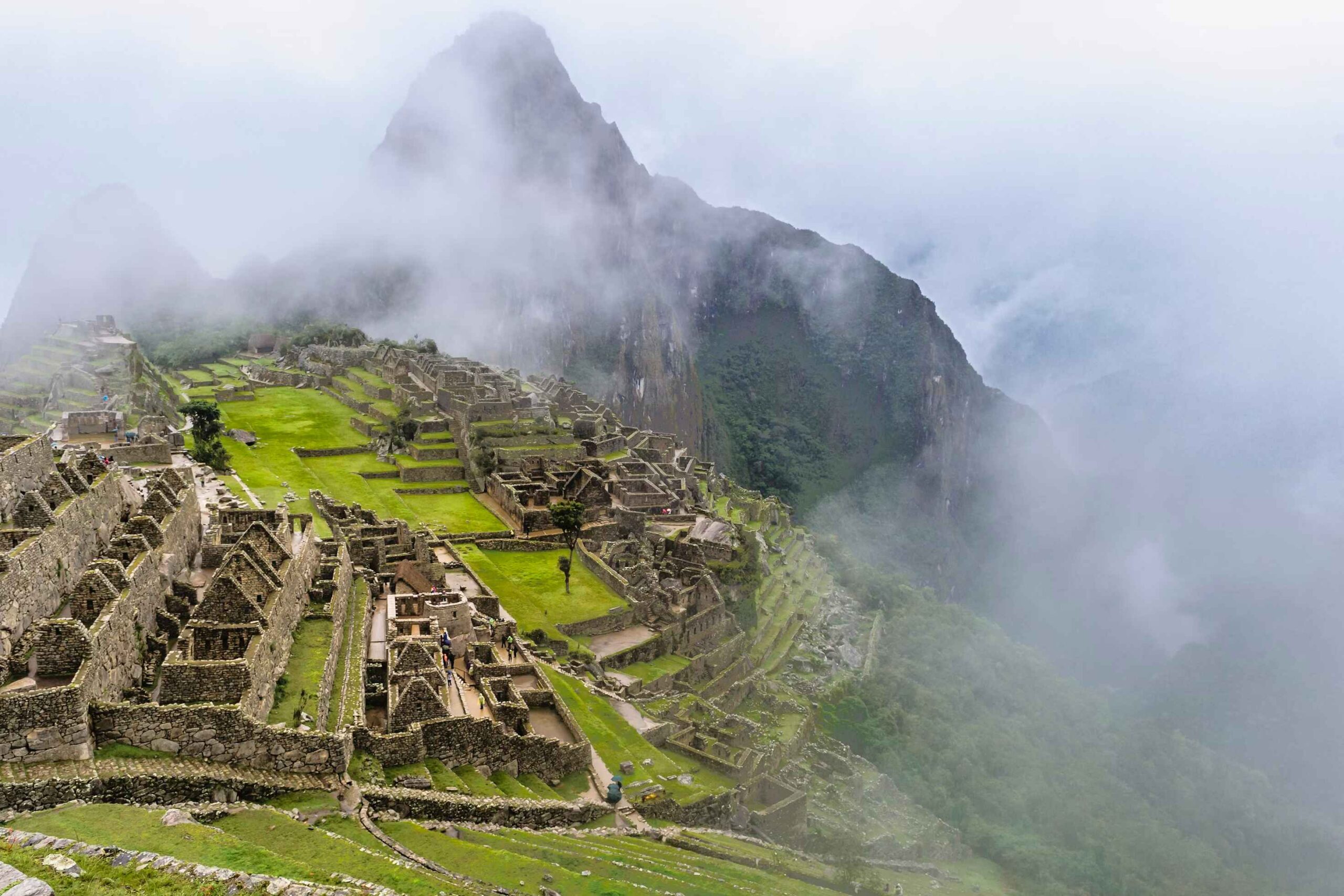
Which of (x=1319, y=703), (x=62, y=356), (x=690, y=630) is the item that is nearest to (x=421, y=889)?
(x=690, y=630)

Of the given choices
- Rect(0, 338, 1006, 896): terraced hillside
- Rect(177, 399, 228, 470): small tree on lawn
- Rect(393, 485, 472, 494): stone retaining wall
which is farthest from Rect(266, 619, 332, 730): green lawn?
Rect(393, 485, 472, 494): stone retaining wall

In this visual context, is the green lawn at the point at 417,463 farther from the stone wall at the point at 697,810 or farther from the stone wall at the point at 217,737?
the stone wall at the point at 217,737

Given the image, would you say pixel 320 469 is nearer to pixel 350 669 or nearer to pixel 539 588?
pixel 539 588

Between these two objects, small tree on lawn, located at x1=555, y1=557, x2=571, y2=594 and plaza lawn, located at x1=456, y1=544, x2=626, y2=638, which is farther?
small tree on lawn, located at x1=555, y1=557, x2=571, y2=594

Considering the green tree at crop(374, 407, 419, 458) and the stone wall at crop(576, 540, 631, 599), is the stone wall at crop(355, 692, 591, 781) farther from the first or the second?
the green tree at crop(374, 407, 419, 458)

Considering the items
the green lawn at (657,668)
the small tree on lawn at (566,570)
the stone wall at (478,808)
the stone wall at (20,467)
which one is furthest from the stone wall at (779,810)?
the stone wall at (20,467)

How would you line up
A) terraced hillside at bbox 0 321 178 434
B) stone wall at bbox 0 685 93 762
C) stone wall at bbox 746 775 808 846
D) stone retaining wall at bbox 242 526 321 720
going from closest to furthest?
stone wall at bbox 0 685 93 762, stone retaining wall at bbox 242 526 321 720, stone wall at bbox 746 775 808 846, terraced hillside at bbox 0 321 178 434
